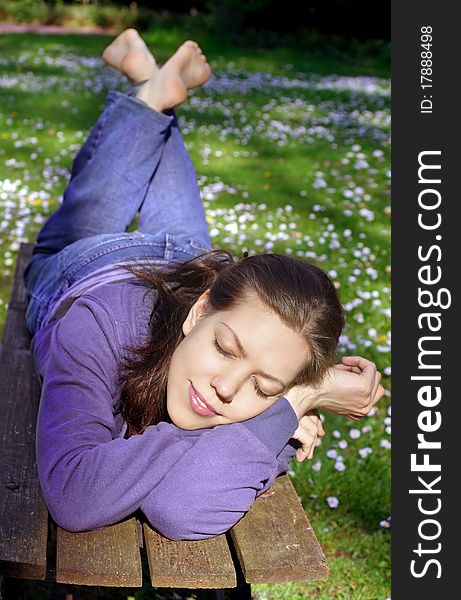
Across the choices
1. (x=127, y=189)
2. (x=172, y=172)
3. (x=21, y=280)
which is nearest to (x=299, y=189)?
(x=172, y=172)

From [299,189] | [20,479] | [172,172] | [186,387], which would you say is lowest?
[299,189]

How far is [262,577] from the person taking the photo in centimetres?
181

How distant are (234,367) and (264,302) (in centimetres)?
20

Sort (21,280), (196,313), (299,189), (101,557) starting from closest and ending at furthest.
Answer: (101,557) < (196,313) < (21,280) < (299,189)

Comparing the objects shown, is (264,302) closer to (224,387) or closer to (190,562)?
(224,387)

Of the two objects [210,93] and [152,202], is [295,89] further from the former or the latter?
[152,202]

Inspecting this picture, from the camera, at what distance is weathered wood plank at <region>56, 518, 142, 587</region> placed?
68.4 inches

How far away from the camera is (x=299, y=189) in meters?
6.26

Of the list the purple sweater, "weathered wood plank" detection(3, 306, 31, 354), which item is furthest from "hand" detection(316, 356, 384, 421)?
"weathered wood plank" detection(3, 306, 31, 354)

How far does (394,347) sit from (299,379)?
119 centimetres

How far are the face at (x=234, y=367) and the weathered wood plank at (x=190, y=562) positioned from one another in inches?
10.9

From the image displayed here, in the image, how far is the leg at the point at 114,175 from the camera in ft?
11.0

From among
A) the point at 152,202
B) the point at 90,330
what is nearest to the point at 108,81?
the point at 152,202

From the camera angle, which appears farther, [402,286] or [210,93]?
[210,93]
